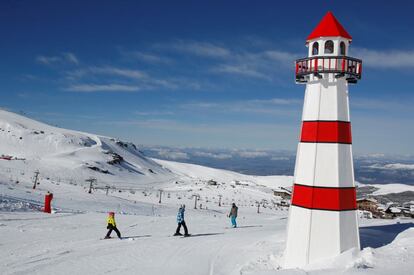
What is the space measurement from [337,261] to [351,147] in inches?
145

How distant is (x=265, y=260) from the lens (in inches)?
559

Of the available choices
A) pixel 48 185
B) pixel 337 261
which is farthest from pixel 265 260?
pixel 48 185

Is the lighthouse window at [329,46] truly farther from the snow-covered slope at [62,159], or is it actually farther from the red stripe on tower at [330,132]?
the snow-covered slope at [62,159]

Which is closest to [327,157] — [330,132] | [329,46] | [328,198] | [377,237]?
[330,132]

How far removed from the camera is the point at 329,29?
1280 cm

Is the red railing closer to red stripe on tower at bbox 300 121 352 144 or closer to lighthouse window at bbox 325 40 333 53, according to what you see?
lighthouse window at bbox 325 40 333 53

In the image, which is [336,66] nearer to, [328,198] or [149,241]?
[328,198]

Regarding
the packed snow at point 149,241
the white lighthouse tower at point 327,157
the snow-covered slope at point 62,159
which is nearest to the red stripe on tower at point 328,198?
the white lighthouse tower at point 327,157

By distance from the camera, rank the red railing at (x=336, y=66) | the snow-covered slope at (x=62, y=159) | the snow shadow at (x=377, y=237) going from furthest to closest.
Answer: the snow-covered slope at (x=62, y=159)
the snow shadow at (x=377, y=237)
the red railing at (x=336, y=66)

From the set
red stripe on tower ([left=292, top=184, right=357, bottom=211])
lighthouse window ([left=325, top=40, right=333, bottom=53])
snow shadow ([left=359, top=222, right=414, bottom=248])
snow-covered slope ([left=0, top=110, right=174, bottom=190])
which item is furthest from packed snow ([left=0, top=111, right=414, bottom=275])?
snow-covered slope ([left=0, top=110, right=174, bottom=190])

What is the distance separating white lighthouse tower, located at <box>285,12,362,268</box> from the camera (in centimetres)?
1255

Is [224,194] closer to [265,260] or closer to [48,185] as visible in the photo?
[48,185]

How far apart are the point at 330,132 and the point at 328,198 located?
2113 millimetres

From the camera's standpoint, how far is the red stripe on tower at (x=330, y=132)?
12.6 m
